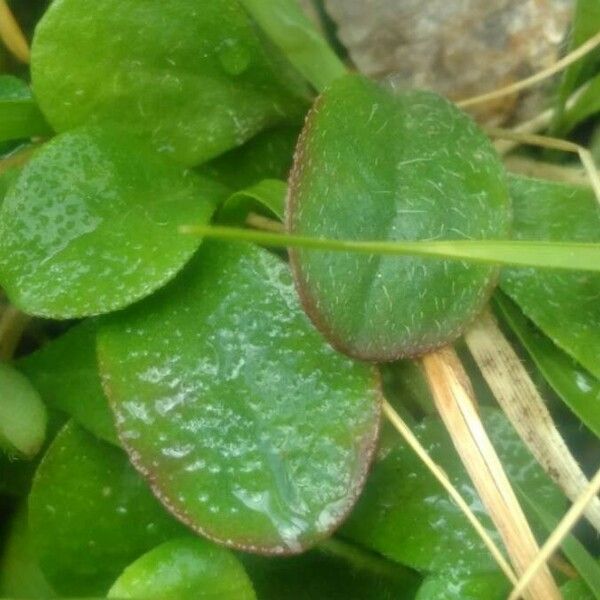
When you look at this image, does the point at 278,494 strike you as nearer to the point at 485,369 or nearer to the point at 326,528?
the point at 326,528

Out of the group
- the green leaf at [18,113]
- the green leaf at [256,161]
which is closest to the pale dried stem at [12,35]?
the green leaf at [18,113]

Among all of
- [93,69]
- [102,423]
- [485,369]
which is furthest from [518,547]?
[93,69]

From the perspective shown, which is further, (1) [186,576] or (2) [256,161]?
(2) [256,161]

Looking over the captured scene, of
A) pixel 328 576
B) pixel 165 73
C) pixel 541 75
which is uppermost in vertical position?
pixel 165 73

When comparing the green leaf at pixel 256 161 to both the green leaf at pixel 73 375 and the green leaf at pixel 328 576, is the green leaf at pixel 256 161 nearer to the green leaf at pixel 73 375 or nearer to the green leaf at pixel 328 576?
the green leaf at pixel 73 375

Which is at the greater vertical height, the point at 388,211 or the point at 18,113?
the point at 18,113

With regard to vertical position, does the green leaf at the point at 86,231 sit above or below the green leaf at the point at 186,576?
above

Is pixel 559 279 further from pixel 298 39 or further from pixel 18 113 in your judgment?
pixel 18 113

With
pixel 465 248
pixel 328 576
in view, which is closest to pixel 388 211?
pixel 465 248
